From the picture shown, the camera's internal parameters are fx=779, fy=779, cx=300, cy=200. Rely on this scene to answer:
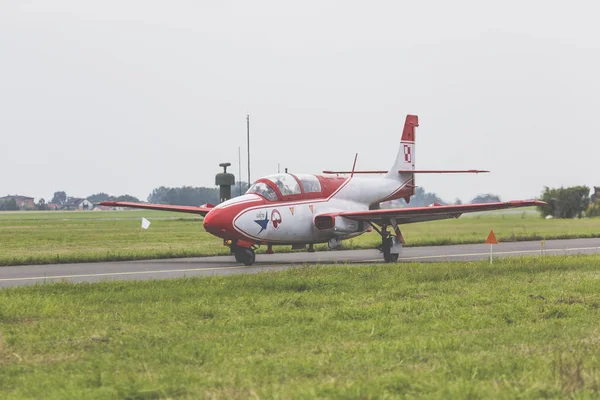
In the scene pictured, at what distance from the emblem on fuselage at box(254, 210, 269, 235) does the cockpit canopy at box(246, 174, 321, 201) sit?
542 millimetres

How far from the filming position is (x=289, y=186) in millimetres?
20969

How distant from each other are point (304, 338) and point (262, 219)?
1151cm

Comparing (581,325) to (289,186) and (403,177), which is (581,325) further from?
(403,177)

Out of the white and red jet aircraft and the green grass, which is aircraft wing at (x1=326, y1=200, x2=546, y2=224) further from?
the green grass

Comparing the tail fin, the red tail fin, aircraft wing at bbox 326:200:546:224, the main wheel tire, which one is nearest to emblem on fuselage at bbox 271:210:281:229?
aircraft wing at bbox 326:200:546:224

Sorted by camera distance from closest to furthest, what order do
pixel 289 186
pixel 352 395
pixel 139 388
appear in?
pixel 352 395, pixel 139 388, pixel 289 186

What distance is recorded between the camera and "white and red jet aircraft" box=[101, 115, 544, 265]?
19.6 m

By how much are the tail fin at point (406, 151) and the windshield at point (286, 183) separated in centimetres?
555

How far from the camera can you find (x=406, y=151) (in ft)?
86.9

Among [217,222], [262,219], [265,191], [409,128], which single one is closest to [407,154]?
[409,128]

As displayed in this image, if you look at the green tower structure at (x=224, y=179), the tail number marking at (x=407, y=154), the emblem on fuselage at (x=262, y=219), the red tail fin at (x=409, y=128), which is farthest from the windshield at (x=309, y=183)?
the green tower structure at (x=224, y=179)

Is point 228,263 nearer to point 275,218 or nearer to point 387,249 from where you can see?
point 275,218

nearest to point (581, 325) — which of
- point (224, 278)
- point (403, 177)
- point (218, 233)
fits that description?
point (224, 278)

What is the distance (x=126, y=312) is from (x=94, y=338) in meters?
1.93
